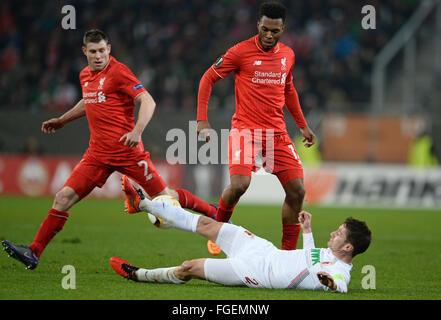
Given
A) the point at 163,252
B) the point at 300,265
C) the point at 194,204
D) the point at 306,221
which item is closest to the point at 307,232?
the point at 306,221

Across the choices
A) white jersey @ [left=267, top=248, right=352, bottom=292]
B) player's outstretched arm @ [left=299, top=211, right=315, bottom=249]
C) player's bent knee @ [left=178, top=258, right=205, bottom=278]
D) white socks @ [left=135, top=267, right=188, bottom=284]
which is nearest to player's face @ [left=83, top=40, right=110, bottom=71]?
white socks @ [left=135, top=267, right=188, bottom=284]

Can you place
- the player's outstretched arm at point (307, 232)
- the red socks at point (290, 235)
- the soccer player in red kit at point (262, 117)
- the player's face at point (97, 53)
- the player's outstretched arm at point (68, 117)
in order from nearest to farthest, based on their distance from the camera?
the player's outstretched arm at point (307, 232)
the player's face at point (97, 53)
the soccer player in red kit at point (262, 117)
the red socks at point (290, 235)
the player's outstretched arm at point (68, 117)

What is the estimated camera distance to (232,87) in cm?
1969

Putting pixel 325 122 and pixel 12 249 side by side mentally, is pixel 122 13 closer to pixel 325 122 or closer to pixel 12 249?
pixel 325 122

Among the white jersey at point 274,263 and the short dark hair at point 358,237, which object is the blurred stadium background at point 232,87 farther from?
the short dark hair at point 358,237

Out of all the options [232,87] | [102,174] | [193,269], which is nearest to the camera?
[193,269]

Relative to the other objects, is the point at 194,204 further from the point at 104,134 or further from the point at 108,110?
the point at 108,110

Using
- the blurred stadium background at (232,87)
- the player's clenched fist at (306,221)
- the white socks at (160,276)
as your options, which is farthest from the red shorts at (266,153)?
the blurred stadium background at (232,87)

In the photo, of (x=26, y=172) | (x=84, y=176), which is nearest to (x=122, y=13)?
(x=26, y=172)

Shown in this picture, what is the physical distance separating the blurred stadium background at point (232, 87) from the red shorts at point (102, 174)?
10.1 m

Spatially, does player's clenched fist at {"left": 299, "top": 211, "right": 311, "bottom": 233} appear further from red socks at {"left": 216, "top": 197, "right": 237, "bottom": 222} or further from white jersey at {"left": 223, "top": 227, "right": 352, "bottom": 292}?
red socks at {"left": 216, "top": 197, "right": 237, "bottom": 222}

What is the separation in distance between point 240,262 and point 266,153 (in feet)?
5.86

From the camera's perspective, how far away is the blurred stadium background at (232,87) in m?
17.7

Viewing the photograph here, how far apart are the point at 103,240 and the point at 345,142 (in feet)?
33.9
